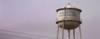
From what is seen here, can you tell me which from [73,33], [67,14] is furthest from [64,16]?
[73,33]

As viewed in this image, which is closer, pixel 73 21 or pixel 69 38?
pixel 73 21

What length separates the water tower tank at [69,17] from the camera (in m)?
35.2

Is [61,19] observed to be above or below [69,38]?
above

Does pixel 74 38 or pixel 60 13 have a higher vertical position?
pixel 60 13

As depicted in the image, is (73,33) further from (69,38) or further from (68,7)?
(68,7)

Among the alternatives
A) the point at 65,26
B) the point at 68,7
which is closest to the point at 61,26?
the point at 65,26

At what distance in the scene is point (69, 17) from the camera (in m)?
35.2

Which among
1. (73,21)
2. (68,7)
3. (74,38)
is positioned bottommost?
(74,38)

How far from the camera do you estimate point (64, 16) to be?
35406 mm

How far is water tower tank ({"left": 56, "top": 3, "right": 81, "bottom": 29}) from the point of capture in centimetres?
3515

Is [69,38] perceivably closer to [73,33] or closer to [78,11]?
[73,33]

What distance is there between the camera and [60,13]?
36.0 m

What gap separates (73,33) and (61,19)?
3.38 m

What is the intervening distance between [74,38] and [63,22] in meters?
3.56
